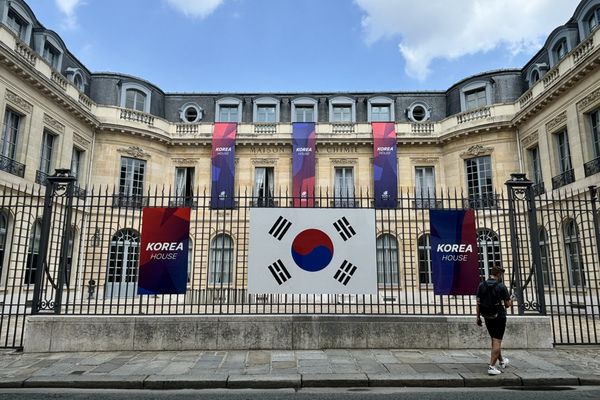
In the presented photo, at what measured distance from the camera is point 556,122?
16422 millimetres

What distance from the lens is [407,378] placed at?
18.8 ft

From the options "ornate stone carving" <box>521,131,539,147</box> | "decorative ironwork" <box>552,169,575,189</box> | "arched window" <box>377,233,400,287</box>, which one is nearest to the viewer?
"arched window" <box>377,233,400,287</box>

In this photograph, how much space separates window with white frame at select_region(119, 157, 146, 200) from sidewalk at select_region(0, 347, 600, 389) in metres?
14.2

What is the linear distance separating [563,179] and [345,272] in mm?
12624

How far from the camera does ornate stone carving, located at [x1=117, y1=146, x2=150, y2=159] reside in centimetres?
2056

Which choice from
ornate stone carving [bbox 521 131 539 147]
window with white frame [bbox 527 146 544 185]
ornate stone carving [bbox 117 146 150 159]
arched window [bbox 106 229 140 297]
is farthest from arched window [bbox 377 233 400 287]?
ornate stone carving [bbox 117 146 150 159]

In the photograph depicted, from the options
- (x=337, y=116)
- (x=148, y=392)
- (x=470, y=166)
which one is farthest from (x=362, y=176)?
(x=148, y=392)

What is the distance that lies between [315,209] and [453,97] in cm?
1748

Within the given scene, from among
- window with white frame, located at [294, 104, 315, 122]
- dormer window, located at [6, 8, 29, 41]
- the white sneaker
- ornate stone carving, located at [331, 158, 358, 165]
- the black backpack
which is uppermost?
dormer window, located at [6, 8, 29, 41]

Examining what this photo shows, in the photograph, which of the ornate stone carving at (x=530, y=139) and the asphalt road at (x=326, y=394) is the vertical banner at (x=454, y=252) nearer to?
the asphalt road at (x=326, y=394)

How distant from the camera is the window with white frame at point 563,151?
1598 centimetres

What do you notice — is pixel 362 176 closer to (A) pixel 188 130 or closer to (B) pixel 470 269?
(A) pixel 188 130

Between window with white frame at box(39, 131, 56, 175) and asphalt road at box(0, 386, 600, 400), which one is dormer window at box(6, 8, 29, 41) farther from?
asphalt road at box(0, 386, 600, 400)

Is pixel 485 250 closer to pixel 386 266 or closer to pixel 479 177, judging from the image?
pixel 386 266
